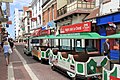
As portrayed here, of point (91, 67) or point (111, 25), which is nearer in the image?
point (91, 67)

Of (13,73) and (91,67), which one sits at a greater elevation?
(91,67)

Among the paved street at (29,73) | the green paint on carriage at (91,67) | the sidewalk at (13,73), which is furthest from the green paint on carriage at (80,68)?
the sidewalk at (13,73)

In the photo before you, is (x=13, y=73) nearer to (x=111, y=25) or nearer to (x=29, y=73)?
(x=29, y=73)

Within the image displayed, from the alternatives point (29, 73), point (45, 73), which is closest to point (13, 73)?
point (29, 73)

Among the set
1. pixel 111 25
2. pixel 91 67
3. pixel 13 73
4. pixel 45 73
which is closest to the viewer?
pixel 91 67

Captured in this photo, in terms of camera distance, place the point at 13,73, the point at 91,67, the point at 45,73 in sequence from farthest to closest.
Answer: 1. the point at 13,73
2. the point at 45,73
3. the point at 91,67

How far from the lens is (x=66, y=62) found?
10992 millimetres

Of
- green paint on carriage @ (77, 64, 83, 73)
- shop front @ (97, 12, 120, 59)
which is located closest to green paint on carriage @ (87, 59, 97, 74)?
green paint on carriage @ (77, 64, 83, 73)

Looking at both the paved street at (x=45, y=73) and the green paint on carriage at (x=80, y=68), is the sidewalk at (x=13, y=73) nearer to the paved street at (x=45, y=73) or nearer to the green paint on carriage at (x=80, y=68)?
the paved street at (x=45, y=73)

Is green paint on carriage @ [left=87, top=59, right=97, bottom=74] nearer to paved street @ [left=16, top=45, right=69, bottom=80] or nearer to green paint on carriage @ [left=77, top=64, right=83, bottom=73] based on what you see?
green paint on carriage @ [left=77, top=64, right=83, bottom=73]

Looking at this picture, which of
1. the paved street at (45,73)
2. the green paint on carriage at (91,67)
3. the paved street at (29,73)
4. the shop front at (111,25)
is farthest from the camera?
the shop front at (111,25)

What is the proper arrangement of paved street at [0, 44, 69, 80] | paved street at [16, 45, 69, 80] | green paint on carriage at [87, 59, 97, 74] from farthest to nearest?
paved street at [0, 44, 69, 80] → paved street at [16, 45, 69, 80] → green paint on carriage at [87, 59, 97, 74]

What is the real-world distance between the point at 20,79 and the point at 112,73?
4.81 m

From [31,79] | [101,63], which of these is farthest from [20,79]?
[101,63]
